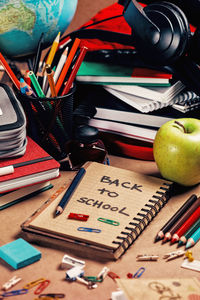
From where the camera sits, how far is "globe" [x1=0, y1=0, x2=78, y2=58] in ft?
3.09

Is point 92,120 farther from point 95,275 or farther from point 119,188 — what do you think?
point 95,275

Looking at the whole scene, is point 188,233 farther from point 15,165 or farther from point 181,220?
point 15,165

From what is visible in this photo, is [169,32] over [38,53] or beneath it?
over

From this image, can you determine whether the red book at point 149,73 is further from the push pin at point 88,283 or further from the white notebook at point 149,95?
the push pin at point 88,283

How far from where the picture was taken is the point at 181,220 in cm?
72

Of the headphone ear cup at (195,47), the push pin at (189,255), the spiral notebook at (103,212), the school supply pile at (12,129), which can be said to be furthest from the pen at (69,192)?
the headphone ear cup at (195,47)

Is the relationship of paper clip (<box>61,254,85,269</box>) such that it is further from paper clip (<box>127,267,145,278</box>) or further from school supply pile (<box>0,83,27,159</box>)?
school supply pile (<box>0,83,27,159</box>)

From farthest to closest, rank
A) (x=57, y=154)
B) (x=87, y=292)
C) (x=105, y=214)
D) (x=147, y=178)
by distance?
(x=57, y=154), (x=147, y=178), (x=105, y=214), (x=87, y=292)

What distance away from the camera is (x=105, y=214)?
0.73m

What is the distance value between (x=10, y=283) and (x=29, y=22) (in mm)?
599

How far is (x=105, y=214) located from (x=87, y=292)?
17cm

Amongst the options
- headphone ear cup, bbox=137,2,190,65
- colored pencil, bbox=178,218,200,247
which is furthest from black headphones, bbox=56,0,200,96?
colored pencil, bbox=178,218,200,247

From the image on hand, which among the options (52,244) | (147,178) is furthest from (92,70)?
(52,244)

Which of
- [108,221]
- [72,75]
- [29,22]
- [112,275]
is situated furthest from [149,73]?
[112,275]
